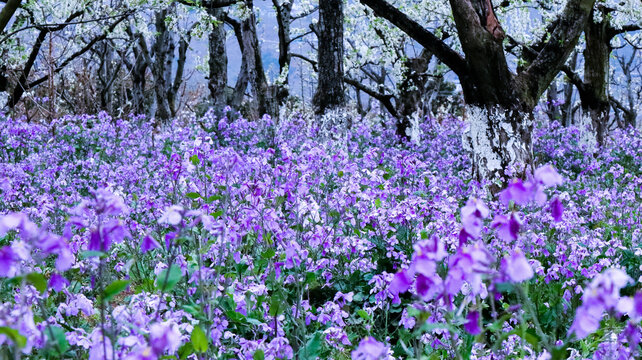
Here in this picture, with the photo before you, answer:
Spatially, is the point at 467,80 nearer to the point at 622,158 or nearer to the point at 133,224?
the point at 133,224

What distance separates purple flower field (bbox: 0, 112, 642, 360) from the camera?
1.52 meters

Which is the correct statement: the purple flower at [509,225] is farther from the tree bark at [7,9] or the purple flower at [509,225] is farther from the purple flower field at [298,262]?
the tree bark at [7,9]

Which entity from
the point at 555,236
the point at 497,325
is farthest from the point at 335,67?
the point at 497,325

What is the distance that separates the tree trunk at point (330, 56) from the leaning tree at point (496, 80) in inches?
→ 131

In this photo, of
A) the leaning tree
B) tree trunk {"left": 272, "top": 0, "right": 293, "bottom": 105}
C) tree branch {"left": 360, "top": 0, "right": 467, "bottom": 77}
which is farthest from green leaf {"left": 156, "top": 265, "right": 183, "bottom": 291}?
tree trunk {"left": 272, "top": 0, "right": 293, "bottom": 105}

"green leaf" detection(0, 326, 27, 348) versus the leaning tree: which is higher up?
the leaning tree

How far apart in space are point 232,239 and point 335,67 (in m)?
8.08

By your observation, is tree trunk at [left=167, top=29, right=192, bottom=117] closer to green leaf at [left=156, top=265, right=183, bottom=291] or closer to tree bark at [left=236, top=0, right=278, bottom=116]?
tree bark at [left=236, top=0, right=278, bottom=116]

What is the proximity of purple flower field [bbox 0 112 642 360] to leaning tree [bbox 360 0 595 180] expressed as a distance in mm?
757

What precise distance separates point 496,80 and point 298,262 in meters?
5.03

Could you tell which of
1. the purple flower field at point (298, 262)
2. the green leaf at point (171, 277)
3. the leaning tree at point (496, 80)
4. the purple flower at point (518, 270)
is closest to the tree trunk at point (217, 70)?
the purple flower field at point (298, 262)

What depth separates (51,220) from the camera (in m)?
5.29

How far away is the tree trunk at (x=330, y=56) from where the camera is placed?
10.8 meters

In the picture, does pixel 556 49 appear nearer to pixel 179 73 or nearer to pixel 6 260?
pixel 6 260
